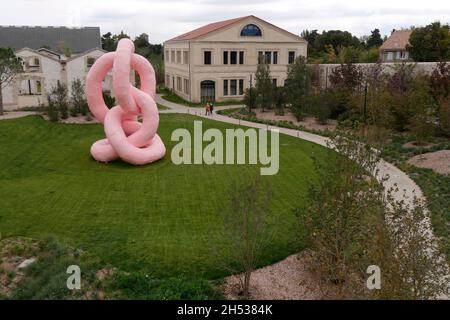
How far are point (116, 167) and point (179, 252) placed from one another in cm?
950

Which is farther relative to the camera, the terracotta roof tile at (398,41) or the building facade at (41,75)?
the terracotta roof tile at (398,41)

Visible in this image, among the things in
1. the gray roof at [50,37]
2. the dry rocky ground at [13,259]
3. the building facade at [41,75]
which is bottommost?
the dry rocky ground at [13,259]

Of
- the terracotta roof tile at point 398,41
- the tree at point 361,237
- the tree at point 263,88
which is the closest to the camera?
the tree at point 361,237

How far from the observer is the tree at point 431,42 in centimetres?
5425

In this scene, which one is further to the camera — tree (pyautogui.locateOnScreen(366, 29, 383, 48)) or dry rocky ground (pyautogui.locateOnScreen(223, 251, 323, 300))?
tree (pyautogui.locateOnScreen(366, 29, 383, 48))

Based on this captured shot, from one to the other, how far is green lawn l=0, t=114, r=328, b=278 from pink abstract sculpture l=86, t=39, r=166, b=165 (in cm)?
71

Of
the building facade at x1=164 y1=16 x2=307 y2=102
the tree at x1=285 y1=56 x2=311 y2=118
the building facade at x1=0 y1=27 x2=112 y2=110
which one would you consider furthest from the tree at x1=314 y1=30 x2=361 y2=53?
the building facade at x1=0 y1=27 x2=112 y2=110

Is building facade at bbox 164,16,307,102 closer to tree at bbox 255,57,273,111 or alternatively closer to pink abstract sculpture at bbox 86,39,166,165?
tree at bbox 255,57,273,111

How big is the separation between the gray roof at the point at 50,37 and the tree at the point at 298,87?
37880 millimetres

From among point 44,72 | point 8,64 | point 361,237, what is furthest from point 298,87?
point 361,237

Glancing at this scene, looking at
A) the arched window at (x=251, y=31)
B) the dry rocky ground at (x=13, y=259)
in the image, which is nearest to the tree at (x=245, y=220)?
the dry rocky ground at (x=13, y=259)

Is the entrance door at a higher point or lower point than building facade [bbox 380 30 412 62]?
lower

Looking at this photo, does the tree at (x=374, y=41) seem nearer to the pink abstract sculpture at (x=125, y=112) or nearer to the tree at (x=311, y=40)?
the tree at (x=311, y=40)

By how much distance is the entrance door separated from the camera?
48.7m
